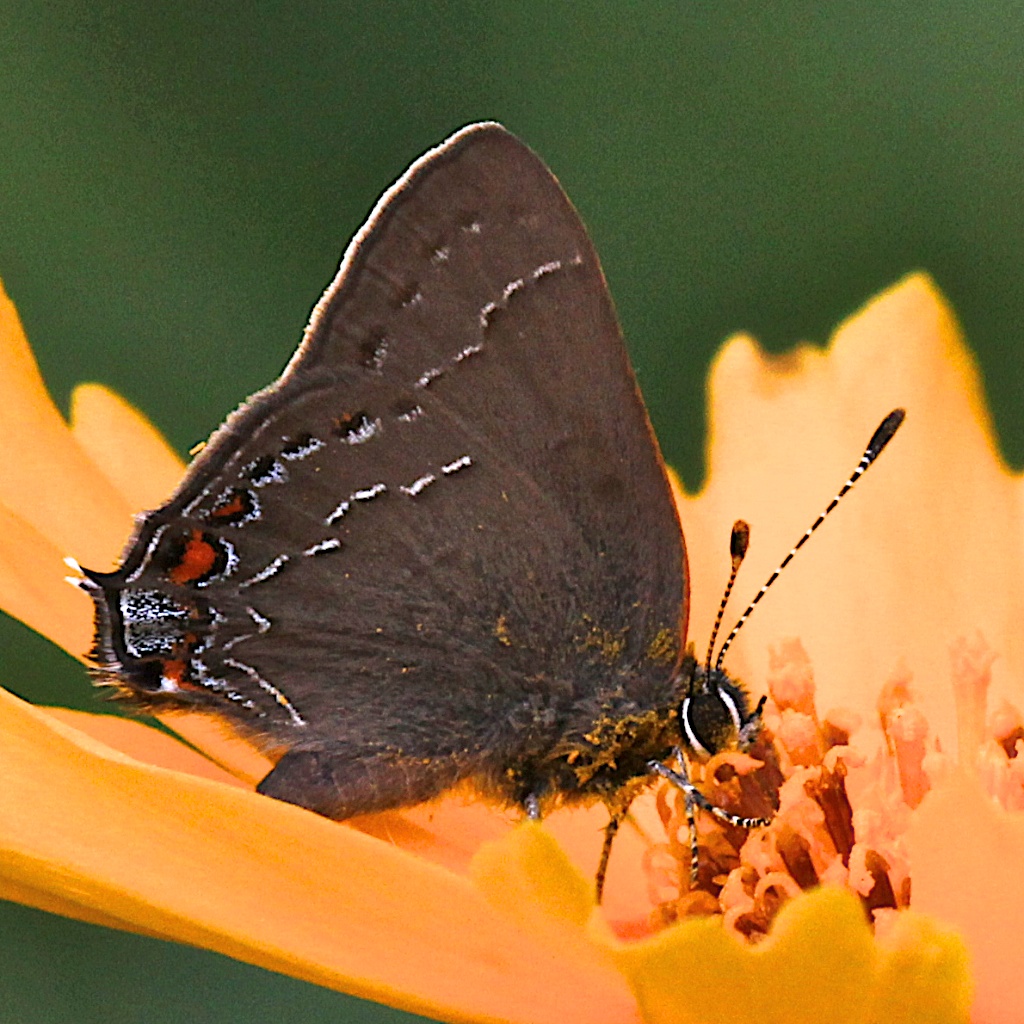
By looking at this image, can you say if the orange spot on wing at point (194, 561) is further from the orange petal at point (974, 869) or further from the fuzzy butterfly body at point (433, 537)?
the orange petal at point (974, 869)

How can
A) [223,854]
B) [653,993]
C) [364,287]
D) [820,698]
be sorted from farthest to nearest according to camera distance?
[820,698] → [364,287] → [223,854] → [653,993]

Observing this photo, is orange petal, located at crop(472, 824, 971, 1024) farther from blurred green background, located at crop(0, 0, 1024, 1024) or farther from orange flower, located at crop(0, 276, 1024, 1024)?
blurred green background, located at crop(0, 0, 1024, 1024)

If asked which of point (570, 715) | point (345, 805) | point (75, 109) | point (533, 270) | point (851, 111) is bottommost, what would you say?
point (345, 805)

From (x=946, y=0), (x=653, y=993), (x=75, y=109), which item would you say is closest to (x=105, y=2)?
(x=75, y=109)

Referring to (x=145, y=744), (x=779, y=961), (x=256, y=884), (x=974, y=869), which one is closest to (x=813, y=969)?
(x=779, y=961)

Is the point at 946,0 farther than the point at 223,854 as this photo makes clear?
Yes

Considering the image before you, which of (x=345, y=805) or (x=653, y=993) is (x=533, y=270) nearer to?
(x=345, y=805)

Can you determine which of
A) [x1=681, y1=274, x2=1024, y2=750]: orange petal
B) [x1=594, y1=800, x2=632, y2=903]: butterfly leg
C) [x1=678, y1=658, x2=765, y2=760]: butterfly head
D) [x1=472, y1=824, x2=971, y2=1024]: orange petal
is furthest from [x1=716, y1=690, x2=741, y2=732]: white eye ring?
[x1=472, y1=824, x2=971, y2=1024]: orange petal
